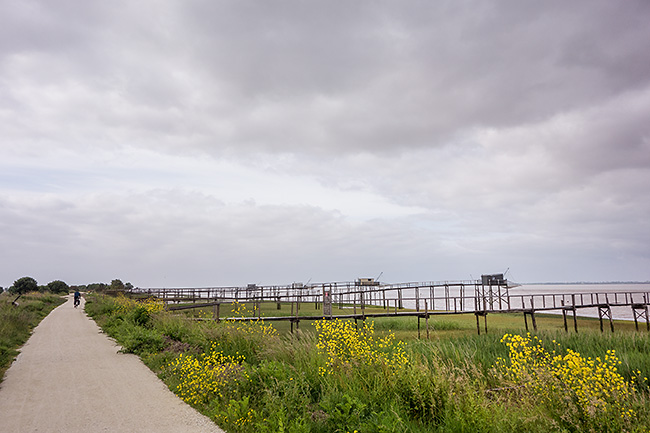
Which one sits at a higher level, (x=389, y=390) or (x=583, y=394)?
(x=583, y=394)

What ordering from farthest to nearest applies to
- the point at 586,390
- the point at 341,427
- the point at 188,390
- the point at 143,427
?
the point at 188,390, the point at 143,427, the point at 341,427, the point at 586,390

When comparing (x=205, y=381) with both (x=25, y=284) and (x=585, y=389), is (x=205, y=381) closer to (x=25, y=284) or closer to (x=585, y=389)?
(x=585, y=389)

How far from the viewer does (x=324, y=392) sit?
7.14m

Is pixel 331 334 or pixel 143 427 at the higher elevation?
pixel 331 334

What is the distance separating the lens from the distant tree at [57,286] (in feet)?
256

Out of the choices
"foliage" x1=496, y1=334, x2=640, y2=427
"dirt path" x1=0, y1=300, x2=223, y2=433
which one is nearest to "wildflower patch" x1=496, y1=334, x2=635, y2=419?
"foliage" x1=496, y1=334, x2=640, y2=427

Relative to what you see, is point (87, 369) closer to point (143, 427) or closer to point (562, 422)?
point (143, 427)

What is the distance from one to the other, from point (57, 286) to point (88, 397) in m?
88.4

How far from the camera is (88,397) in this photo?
323 inches

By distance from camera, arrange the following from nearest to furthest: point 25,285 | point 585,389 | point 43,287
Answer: point 585,389, point 25,285, point 43,287

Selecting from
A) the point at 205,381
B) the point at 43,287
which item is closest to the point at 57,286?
the point at 43,287

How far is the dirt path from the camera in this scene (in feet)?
21.5

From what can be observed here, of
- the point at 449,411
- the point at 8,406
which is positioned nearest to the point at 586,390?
the point at 449,411

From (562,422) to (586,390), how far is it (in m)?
0.55
